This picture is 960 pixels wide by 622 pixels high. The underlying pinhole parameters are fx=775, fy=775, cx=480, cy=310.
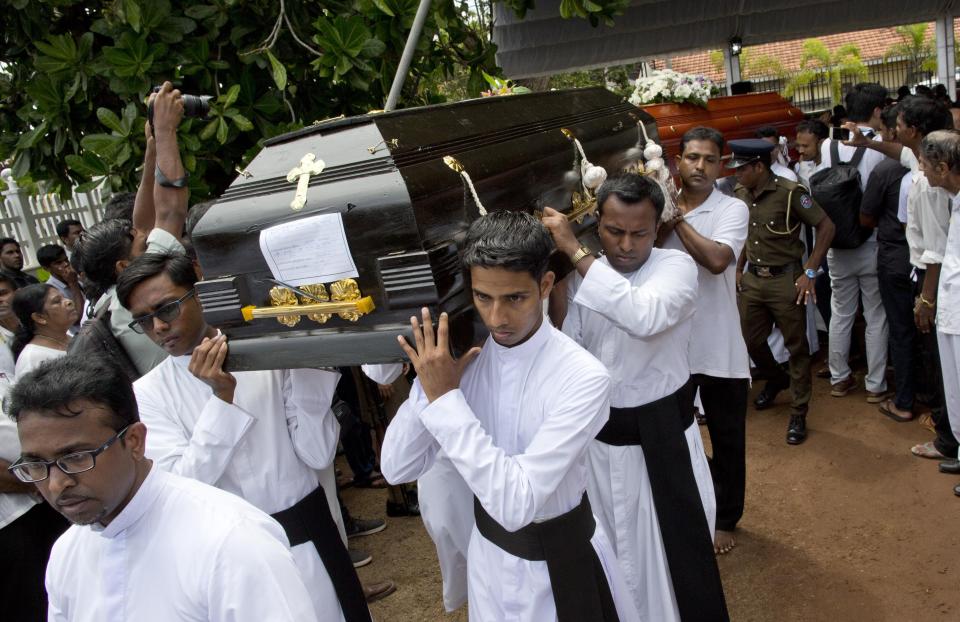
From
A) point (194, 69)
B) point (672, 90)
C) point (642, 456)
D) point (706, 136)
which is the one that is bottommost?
point (642, 456)

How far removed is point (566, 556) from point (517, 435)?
340 mm

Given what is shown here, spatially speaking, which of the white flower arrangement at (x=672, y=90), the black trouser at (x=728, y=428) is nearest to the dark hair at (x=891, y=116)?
the white flower arrangement at (x=672, y=90)

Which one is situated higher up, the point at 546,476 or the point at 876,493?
the point at 546,476

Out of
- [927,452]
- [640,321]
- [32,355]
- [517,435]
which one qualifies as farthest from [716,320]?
[32,355]

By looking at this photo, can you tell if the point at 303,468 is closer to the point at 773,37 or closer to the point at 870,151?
the point at 870,151

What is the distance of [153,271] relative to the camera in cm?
224

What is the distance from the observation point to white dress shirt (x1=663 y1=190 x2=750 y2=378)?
3441mm

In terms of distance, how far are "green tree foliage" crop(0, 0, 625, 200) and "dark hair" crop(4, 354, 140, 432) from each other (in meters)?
1.85

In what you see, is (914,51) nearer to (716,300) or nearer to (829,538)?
(829,538)

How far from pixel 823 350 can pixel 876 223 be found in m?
1.57

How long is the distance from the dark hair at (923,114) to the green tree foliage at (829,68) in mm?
17493

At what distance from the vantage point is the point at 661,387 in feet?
9.15

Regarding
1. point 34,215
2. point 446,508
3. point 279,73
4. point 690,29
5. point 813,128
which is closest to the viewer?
point 446,508

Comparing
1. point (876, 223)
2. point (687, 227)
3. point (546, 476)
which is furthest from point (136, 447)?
point (876, 223)
